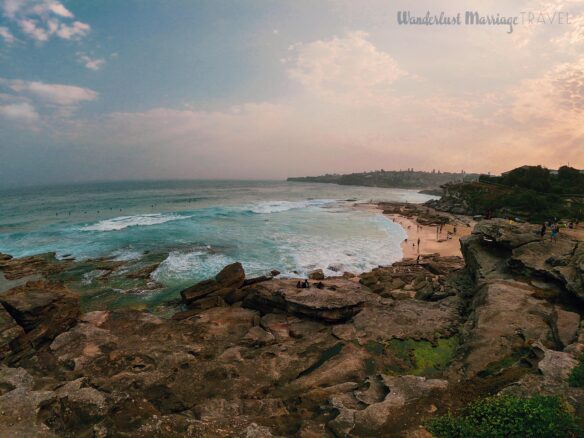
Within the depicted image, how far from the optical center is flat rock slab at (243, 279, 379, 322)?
1761 centimetres

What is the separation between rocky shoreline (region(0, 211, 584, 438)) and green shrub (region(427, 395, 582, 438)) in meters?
0.61

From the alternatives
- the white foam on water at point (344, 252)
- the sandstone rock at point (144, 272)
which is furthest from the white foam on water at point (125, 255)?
the white foam on water at point (344, 252)

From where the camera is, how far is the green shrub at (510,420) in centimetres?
651

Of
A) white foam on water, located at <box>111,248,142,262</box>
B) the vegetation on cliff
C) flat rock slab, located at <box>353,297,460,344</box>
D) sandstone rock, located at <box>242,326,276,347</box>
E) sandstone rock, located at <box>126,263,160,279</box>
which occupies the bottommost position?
sandstone rock, located at <box>242,326,276,347</box>

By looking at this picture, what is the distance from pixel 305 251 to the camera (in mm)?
34375

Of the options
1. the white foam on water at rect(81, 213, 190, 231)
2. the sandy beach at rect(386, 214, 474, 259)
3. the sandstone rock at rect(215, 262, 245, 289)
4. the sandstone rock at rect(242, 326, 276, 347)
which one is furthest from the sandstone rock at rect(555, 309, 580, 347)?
the white foam on water at rect(81, 213, 190, 231)

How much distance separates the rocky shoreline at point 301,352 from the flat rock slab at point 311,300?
87mm

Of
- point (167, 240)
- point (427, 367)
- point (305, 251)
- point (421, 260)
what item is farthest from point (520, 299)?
point (167, 240)

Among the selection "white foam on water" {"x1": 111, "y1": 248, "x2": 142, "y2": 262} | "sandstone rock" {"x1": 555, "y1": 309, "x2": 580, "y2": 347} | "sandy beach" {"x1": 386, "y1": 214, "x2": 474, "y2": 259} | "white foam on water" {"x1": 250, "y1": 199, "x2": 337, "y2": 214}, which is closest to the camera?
"sandstone rock" {"x1": 555, "y1": 309, "x2": 580, "y2": 347}

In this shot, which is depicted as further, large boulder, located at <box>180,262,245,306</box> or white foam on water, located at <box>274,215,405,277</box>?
white foam on water, located at <box>274,215,405,277</box>

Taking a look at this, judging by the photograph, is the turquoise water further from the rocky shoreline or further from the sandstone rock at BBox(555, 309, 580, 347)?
the sandstone rock at BBox(555, 309, 580, 347)

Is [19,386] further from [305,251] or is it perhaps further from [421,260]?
[421,260]

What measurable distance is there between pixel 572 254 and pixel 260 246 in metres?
28.6

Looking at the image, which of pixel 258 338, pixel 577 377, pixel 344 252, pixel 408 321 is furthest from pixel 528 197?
pixel 258 338
